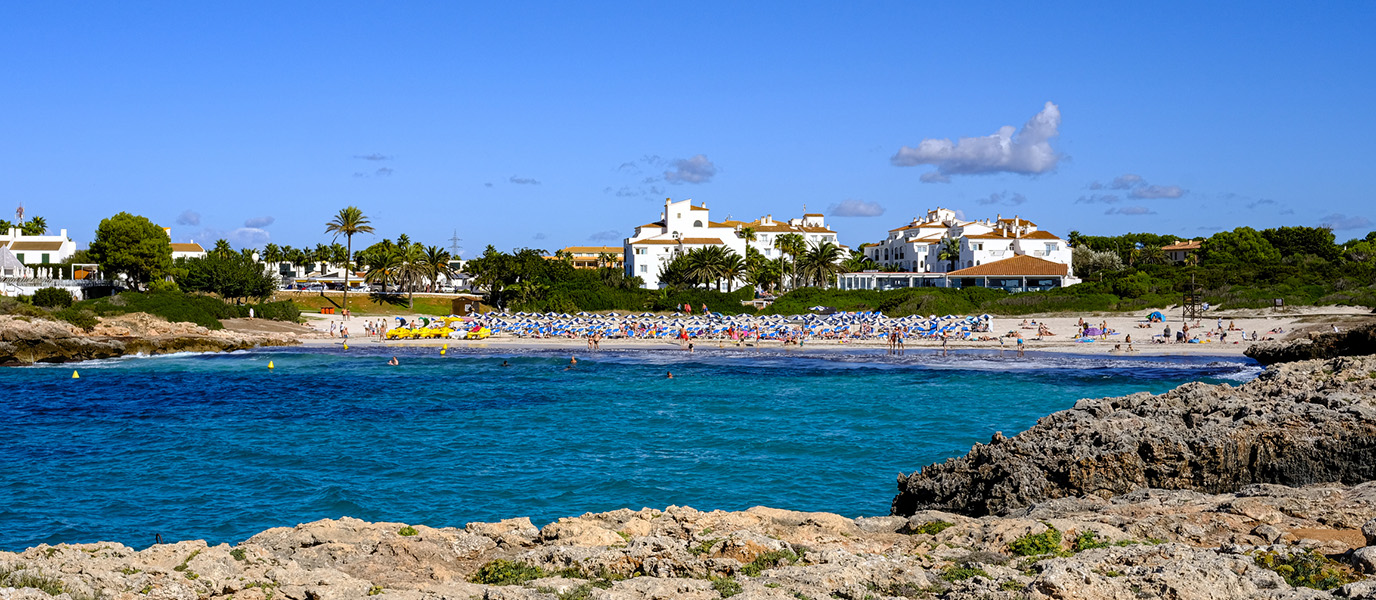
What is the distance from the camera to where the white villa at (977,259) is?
96750mm

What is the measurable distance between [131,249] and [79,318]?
22001 millimetres

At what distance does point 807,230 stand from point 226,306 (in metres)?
78.3

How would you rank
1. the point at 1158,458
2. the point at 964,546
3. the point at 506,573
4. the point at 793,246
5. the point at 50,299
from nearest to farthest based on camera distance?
the point at 506,573
the point at 964,546
the point at 1158,458
the point at 50,299
the point at 793,246

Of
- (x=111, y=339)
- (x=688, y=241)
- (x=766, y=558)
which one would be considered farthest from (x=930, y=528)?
(x=688, y=241)

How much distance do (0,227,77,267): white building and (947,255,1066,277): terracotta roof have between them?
307 feet

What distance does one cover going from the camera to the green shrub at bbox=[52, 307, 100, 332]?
63.2 meters

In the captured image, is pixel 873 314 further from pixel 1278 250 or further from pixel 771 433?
pixel 1278 250

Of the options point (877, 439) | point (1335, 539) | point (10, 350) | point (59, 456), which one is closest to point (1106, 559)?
point (1335, 539)

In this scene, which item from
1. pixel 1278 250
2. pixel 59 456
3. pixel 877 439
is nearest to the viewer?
pixel 59 456

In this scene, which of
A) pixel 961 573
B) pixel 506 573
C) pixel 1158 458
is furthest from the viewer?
pixel 1158 458

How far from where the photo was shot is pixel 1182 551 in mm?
10258

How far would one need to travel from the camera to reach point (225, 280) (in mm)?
82000

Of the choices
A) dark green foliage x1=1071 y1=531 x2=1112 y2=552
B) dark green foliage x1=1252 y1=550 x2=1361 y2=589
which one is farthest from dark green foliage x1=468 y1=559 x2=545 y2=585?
dark green foliage x1=1252 y1=550 x2=1361 y2=589

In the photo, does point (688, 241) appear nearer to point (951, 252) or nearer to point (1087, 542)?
point (951, 252)
